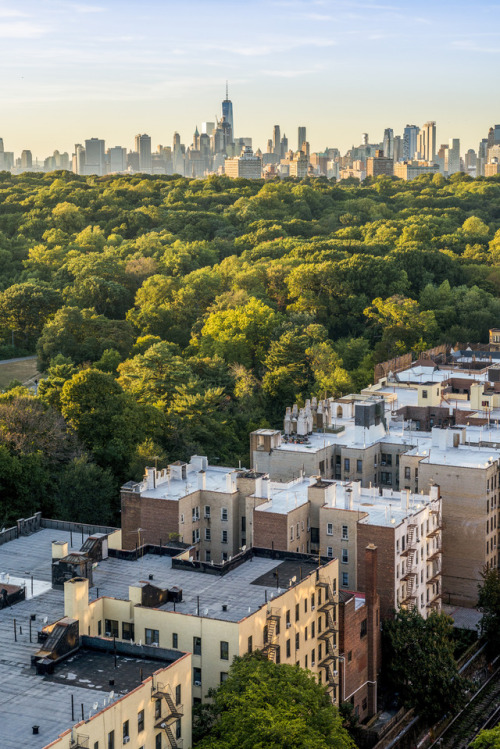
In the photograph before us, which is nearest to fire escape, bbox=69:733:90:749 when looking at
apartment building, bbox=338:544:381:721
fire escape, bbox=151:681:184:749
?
fire escape, bbox=151:681:184:749

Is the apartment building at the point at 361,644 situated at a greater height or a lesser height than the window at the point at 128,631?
lesser

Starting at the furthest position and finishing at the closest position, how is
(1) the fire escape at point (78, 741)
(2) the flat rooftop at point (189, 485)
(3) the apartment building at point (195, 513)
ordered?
(2) the flat rooftop at point (189, 485) < (3) the apartment building at point (195, 513) < (1) the fire escape at point (78, 741)

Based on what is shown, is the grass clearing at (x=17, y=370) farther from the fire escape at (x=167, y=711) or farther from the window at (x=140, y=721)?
the window at (x=140, y=721)

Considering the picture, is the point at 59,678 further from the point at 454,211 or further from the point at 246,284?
the point at 454,211

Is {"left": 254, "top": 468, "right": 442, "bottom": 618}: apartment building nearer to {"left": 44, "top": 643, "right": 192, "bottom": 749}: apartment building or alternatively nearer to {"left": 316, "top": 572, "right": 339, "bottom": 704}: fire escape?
{"left": 316, "top": 572, "right": 339, "bottom": 704}: fire escape

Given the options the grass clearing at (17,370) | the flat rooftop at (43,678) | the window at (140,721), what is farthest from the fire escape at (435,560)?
the grass clearing at (17,370)

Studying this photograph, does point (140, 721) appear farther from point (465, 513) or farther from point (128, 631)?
point (465, 513)

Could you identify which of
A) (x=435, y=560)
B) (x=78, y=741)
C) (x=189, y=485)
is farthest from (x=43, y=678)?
(x=435, y=560)
